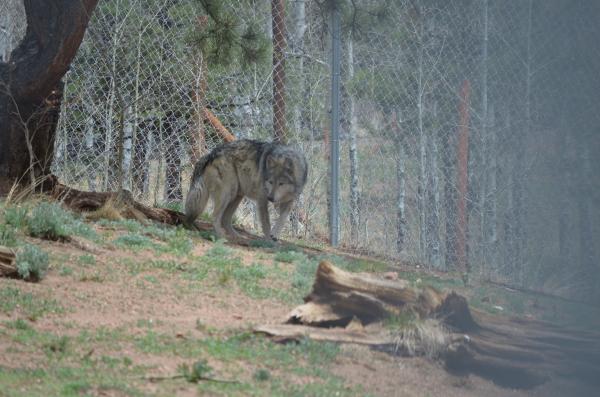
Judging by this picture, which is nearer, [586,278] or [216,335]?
[586,278]

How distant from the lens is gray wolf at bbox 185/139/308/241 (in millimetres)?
9766

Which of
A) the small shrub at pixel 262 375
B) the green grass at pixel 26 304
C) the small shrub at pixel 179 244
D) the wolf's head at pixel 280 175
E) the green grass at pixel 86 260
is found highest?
the wolf's head at pixel 280 175

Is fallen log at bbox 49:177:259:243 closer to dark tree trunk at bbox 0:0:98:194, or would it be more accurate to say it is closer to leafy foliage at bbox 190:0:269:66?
dark tree trunk at bbox 0:0:98:194

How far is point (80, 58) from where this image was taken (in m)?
12.3

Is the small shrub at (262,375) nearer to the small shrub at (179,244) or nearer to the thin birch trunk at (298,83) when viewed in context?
the small shrub at (179,244)

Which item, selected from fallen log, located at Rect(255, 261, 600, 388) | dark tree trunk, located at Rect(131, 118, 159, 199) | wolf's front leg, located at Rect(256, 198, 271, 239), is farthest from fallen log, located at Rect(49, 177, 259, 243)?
fallen log, located at Rect(255, 261, 600, 388)

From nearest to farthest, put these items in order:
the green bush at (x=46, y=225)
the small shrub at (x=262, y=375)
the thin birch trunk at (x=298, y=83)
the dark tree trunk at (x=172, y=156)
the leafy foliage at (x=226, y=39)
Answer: the small shrub at (x=262, y=375), the green bush at (x=46, y=225), the leafy foliage at (x=226, y=39), the thin birch trunk at (x=298, y=83), the dark tree trunk at (x=172, y=156)

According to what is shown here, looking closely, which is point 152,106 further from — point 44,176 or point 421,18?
point 421,18

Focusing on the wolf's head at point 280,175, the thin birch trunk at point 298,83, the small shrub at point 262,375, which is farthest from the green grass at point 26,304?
the thin birch trunk at point 298,83

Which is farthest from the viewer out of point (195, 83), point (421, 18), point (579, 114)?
point (195, 83)

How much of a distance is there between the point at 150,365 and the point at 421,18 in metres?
4.85

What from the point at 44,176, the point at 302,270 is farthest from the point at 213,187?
the point at 302,270

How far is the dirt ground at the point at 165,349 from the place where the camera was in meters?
4.06

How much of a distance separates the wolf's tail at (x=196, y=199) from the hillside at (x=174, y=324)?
1716 mm
